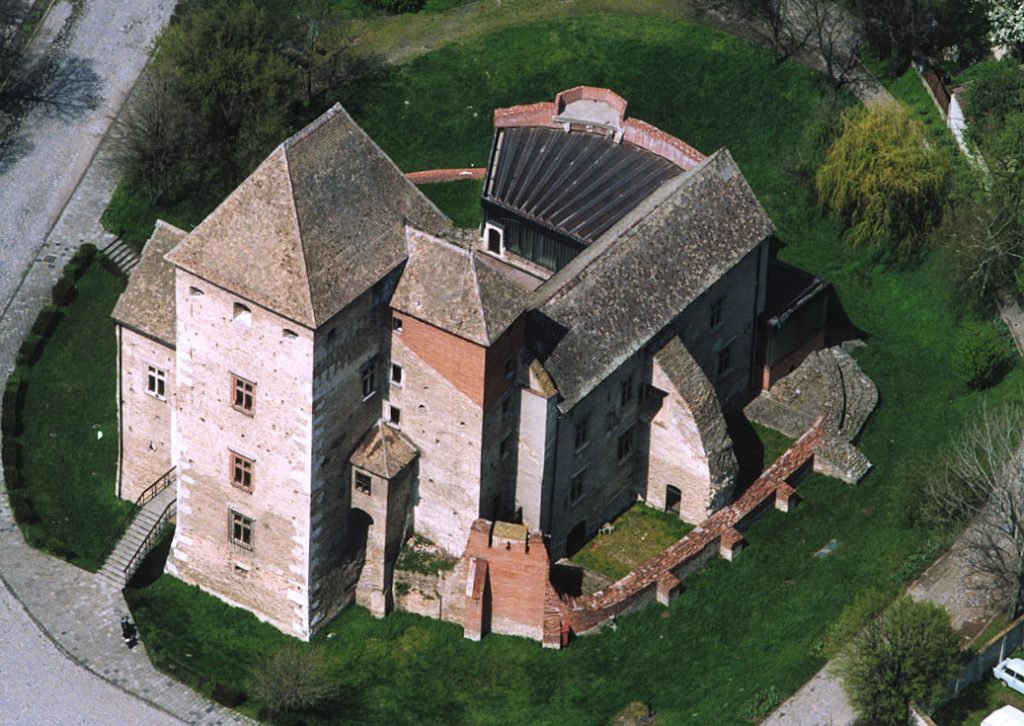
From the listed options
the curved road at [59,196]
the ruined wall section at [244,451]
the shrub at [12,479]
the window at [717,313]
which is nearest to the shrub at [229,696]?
the curved road at [59,196]

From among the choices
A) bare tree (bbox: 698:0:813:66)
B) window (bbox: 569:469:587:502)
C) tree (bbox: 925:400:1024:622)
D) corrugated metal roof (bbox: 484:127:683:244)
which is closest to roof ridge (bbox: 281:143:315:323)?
window (bbox: 569:469:587:502)

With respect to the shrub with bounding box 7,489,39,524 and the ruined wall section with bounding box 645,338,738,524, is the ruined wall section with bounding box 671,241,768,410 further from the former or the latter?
the shrub with bounding box 7,489,39,524

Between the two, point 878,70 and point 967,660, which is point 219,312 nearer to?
point 967,660

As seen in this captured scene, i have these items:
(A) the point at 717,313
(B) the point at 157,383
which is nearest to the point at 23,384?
(B) the point at 157,383

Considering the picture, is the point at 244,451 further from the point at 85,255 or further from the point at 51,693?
the point at 85,255

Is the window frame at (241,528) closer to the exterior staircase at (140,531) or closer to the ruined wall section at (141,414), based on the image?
the exterior staircase at (140,531)
